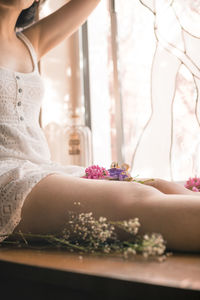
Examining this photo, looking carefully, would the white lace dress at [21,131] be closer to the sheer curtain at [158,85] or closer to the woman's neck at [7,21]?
the woman's neck at [7,21]

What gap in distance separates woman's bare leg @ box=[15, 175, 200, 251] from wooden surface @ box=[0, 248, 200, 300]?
0.19 feet

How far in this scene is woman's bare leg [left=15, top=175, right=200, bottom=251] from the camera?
→ 0.78 m

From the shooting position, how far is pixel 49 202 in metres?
0.95

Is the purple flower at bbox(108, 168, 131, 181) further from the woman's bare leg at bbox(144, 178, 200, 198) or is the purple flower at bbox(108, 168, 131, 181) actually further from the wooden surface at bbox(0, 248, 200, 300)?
the wooden surface at bbox(0, 248, 200, 300)

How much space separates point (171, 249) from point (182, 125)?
6.84 feet

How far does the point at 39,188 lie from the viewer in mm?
984

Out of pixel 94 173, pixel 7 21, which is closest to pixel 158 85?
pixel 7 21

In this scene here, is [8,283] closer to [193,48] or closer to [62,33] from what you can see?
[62,33]

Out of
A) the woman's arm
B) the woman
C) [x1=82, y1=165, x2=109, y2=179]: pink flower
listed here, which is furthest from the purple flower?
the woman's arm

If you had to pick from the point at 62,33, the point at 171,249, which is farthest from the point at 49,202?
the point at 62,33

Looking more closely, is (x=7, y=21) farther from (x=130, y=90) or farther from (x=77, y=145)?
(x=77, y=145)

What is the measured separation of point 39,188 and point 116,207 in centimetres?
23

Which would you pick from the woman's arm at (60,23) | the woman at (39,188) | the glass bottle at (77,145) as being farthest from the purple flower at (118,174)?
the glass bottle at (77,145)

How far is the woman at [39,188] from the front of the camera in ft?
2.62
